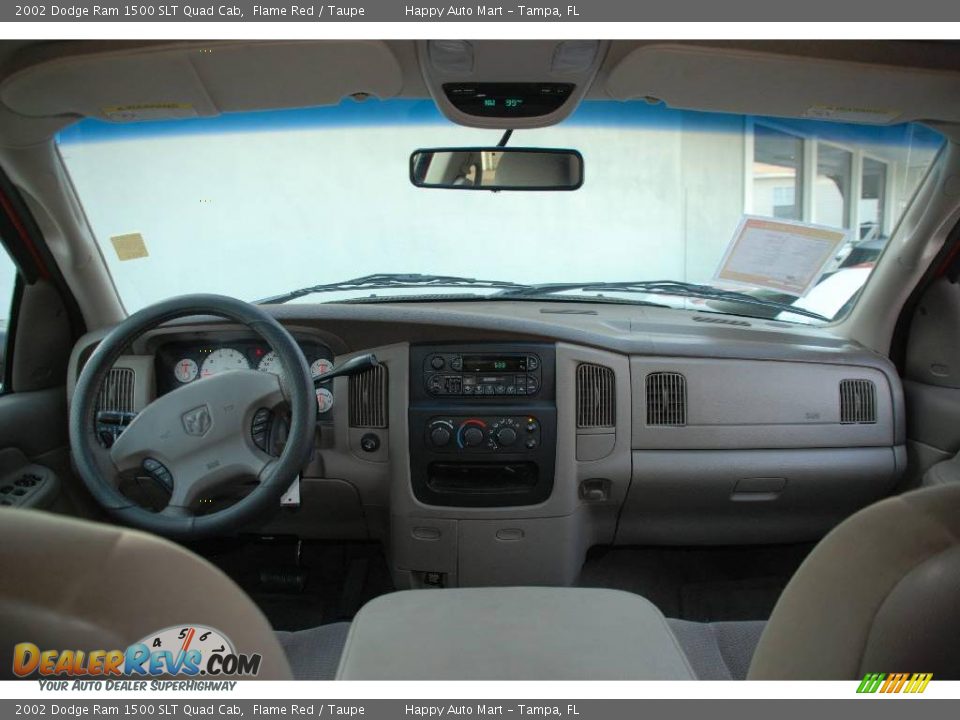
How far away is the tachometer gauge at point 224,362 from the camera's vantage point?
312 cm

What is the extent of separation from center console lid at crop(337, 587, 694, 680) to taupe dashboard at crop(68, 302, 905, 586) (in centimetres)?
117

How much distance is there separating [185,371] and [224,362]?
6.8 inches

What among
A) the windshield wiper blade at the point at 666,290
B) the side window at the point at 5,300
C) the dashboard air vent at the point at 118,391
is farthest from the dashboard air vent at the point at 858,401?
the side window at the point at 5,300

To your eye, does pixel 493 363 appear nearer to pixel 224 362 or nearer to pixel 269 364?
pixel 269 364

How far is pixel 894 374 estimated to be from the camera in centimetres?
342

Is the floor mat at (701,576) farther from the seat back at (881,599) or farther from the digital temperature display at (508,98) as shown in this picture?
the seat back at (881,599)

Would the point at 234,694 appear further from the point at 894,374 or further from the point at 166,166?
the point at 166,166

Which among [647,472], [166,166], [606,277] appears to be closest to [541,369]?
[647,472]

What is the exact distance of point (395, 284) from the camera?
3.77 m

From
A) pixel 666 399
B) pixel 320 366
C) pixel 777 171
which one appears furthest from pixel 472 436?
pixel 777 171

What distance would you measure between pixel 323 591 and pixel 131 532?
9.22 ft

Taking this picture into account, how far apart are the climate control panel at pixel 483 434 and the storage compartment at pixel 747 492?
0.50 m

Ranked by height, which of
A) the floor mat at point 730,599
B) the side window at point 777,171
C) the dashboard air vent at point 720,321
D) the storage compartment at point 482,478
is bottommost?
the floor mat at point 730,599

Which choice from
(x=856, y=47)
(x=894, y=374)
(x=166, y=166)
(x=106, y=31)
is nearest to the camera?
(x=106, y=31)
